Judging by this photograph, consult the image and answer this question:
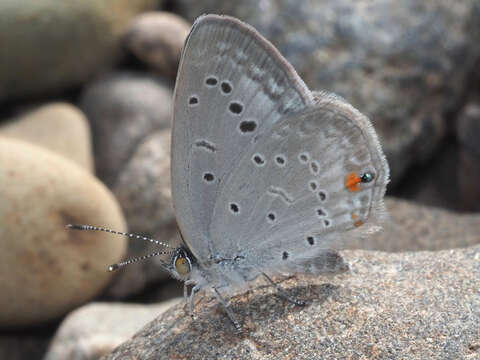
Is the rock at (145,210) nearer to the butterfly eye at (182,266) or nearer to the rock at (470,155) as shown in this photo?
the butterfly eye at (182,266)

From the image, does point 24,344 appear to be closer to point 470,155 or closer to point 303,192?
point 303,192

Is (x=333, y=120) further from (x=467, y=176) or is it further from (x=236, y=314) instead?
(x=467, y=176)

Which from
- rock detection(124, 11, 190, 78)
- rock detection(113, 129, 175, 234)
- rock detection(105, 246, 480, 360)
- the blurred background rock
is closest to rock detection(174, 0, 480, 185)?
the blurred background rock

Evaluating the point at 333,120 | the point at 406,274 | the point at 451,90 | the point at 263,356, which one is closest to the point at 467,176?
the point at 451,90

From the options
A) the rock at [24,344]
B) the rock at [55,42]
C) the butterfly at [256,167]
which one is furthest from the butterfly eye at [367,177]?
the rock at [55,42]

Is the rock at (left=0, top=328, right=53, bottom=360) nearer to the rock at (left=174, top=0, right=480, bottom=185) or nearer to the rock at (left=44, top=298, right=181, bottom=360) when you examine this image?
the rock at (left=44, top=298, right=181, bottom=360)

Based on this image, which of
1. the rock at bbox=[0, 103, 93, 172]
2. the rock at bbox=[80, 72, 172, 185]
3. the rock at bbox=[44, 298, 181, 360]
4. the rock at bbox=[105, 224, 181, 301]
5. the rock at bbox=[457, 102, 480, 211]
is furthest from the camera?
the rock at bbox=[80, 72, 172, 185]
